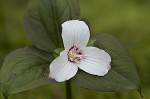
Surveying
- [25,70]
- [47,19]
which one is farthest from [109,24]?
[25,70]

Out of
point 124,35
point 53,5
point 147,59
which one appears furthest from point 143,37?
point 53,5

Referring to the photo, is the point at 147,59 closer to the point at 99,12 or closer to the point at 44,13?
the point at 99,12

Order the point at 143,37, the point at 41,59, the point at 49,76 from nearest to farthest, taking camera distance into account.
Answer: the point at 49,76 < the point at 41,59 < the point at 143,37

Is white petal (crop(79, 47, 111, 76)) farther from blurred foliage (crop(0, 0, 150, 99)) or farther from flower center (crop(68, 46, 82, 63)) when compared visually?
blurred foliage (crop(0, 0, 150, 99))

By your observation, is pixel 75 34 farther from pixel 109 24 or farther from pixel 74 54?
pixel 109 24

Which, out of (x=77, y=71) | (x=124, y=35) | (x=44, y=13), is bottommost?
(x=124, y=35)

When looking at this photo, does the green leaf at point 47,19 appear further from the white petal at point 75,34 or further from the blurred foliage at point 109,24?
the blurred foliage at point 109,24
